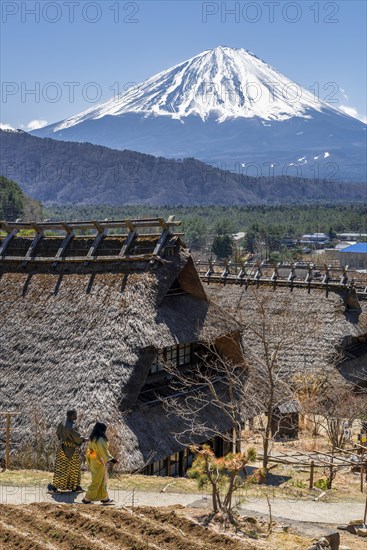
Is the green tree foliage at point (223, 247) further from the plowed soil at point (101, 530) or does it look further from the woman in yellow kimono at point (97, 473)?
the plowed soil at point (101, 530)

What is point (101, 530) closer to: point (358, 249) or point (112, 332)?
point (112, 332)

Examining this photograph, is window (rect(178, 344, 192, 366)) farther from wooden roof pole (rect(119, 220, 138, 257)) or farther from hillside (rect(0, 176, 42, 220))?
hillside (rect(0, 176, 42, 220))

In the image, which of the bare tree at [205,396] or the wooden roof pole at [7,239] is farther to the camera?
the wooden roof pole at [7,239]

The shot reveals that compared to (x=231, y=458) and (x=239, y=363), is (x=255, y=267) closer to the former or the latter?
(x=239, y=363)

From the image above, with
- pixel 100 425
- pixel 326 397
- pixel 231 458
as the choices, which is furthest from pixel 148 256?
pixel 326 397

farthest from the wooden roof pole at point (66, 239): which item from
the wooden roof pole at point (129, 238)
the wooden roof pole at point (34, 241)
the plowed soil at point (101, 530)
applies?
the plowed soil at point (101, 530)

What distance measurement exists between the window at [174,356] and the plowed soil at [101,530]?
7.02m

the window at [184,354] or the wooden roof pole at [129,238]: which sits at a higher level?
the wooden roof pole at [129,238]

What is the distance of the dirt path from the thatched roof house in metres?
1.98

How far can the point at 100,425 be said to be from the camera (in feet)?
34.5

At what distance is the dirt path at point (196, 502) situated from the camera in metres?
10.7

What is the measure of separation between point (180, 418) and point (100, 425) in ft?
16.6

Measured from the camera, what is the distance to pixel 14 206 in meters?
74.1

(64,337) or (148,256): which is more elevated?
(148,256)
